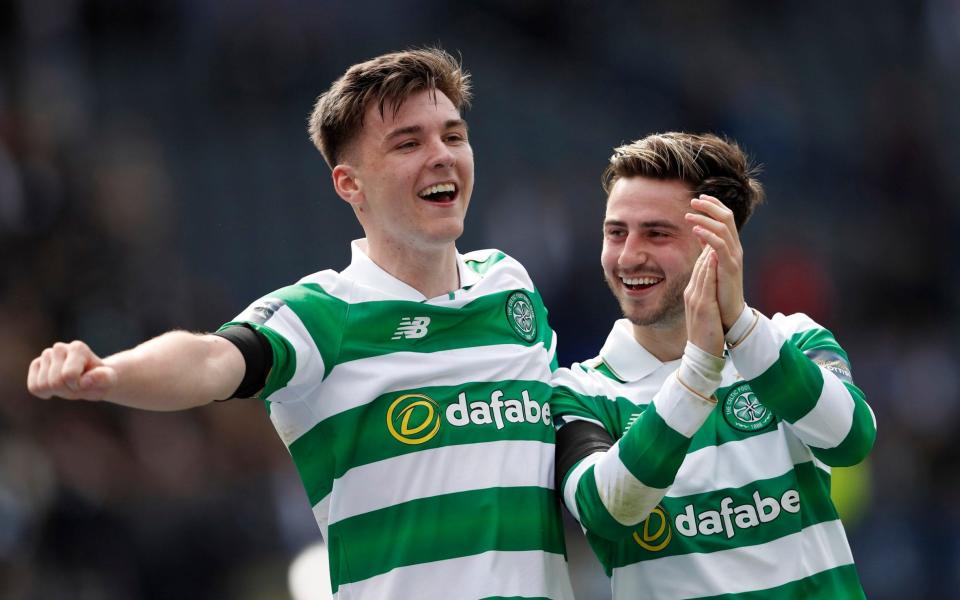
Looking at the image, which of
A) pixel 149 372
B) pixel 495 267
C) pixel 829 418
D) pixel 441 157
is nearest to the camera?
pixel 149 372

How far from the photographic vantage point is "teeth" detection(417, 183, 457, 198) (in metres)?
4.05

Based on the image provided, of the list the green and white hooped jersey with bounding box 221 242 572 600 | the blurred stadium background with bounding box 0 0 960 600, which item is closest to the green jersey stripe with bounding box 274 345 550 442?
the green and white hooped jersey with bounding box 221 242 572 600

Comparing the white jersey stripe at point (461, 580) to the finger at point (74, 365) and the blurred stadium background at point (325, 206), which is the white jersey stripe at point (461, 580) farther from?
the blurred stadium background at point (325, 206)

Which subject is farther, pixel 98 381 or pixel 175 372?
pixel 175 372

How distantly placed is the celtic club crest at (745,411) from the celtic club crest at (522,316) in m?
0.64

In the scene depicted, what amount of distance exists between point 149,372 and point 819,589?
6.64 ft

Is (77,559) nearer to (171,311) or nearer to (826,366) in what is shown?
(171,311)

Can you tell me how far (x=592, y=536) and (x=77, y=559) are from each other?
4.97 m

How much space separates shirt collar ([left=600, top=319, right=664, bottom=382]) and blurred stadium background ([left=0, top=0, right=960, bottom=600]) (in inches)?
175

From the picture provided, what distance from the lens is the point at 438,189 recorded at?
407 cm

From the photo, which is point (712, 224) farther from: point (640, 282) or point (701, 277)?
point (640, 282)

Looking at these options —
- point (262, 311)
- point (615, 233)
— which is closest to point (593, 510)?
point (615, 233)

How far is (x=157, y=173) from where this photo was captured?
1024 centimetres

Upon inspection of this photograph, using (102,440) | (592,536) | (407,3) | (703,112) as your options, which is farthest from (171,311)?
(592,536)
